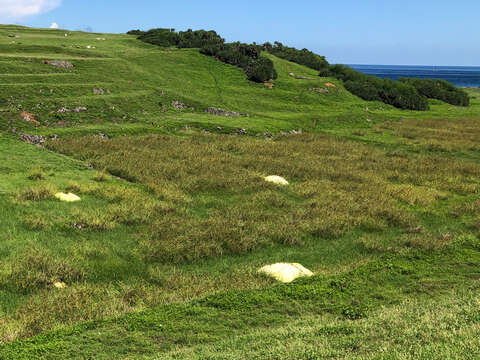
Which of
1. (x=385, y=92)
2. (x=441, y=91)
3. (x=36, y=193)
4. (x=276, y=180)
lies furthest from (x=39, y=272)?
(x=441, y=91)

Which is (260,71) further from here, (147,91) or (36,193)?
(36,193)

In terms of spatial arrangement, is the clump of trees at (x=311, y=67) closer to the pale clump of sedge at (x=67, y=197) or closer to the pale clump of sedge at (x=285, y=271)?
the pale clump of sedge at (x=67, y=197)

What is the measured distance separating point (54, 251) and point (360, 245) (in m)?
12.3

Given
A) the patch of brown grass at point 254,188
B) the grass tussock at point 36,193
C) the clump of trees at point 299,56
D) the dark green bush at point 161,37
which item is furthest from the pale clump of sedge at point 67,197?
the clump of trees at point 299,56

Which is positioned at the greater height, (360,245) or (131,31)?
(131,31)

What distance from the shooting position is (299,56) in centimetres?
9681

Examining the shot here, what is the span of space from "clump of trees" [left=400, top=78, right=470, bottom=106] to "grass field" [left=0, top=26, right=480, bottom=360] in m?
56.2

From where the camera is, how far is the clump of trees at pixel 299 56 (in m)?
92.7

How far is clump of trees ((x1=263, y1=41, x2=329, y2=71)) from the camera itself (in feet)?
304

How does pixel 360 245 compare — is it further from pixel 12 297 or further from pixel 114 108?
pixel 114 108

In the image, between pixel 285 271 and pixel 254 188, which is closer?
pixel 285 271

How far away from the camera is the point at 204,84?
201 ft

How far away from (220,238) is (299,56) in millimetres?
87760

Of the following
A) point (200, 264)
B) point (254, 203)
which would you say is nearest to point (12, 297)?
point (200, 264)
